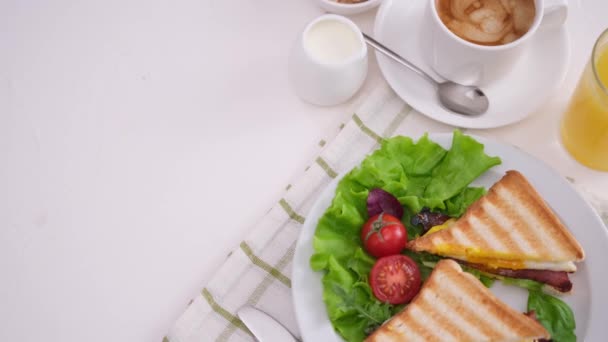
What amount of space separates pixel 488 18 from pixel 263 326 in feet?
3.28

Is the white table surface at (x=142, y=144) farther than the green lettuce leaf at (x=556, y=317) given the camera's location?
Yes

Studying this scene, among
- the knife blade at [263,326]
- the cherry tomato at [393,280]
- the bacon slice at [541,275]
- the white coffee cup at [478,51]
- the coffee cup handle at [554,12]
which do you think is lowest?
the knife blade at [263,326]

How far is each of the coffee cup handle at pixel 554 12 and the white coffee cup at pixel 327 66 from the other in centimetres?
48

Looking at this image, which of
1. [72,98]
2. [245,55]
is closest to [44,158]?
[72,98]

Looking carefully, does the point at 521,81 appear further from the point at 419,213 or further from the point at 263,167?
the point at 263,167

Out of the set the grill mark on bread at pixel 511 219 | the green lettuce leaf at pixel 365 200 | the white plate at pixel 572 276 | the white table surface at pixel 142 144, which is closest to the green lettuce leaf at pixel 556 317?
the white plate at pixel 572 276

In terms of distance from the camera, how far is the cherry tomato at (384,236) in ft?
5.31

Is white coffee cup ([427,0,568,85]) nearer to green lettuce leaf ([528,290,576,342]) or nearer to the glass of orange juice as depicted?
the glass of orange juice

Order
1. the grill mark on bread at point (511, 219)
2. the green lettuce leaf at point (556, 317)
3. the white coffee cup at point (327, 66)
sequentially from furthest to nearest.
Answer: the white coffee cup at point (327, 66)
the grill mark on bread at point (511, 219)
the green lettuce leaf at point (556, 317)


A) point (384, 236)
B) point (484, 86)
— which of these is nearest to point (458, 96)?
point (484, 86)

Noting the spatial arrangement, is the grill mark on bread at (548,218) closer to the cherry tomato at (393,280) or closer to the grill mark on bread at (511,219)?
the grill mark on bread at (511,219)

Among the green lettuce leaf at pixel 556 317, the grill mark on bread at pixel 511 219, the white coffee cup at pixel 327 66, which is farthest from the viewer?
the white coffee cup at pixel 327 66

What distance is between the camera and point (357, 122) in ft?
6.21

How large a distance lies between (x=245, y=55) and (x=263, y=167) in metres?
0.37
